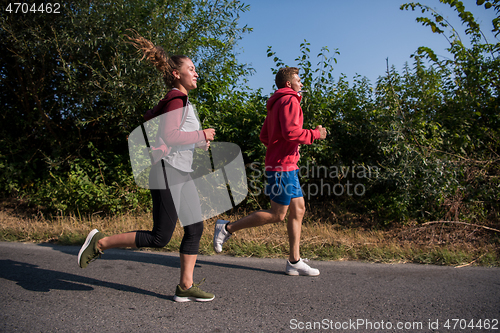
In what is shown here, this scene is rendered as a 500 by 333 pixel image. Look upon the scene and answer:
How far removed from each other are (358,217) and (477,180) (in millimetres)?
1699

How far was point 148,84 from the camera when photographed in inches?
207

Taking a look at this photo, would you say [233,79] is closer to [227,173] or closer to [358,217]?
[227,173]

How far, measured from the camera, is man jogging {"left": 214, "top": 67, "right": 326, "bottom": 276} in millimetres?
3061

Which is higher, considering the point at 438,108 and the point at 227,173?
the point at 438,108

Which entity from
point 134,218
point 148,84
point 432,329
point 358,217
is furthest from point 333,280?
point 148,84

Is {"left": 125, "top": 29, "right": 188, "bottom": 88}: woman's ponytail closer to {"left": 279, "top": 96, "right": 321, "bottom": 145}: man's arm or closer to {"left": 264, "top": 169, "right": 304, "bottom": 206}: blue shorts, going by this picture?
{"left": 279, "top": 96, "right": 321, "bottom": 145}: man's arm

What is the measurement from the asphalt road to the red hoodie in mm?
1124

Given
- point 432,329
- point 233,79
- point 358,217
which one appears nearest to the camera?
point 432,329

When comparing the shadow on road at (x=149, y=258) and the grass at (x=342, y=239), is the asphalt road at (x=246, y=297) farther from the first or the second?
the grass at (x=342, y=239)

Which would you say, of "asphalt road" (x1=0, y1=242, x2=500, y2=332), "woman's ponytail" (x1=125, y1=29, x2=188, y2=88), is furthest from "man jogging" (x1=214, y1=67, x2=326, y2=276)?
"woman's ponytail" (x1=125, y1=29, x2=188, y2=88)

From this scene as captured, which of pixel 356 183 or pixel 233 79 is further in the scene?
pixel 233 79

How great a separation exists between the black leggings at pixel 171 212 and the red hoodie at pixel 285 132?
99cm

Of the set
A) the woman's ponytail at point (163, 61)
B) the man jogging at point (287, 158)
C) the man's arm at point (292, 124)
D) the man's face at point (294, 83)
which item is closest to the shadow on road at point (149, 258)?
the man jogging at point (287, 158)

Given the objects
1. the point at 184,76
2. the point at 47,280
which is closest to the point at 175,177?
the point at 184,76
